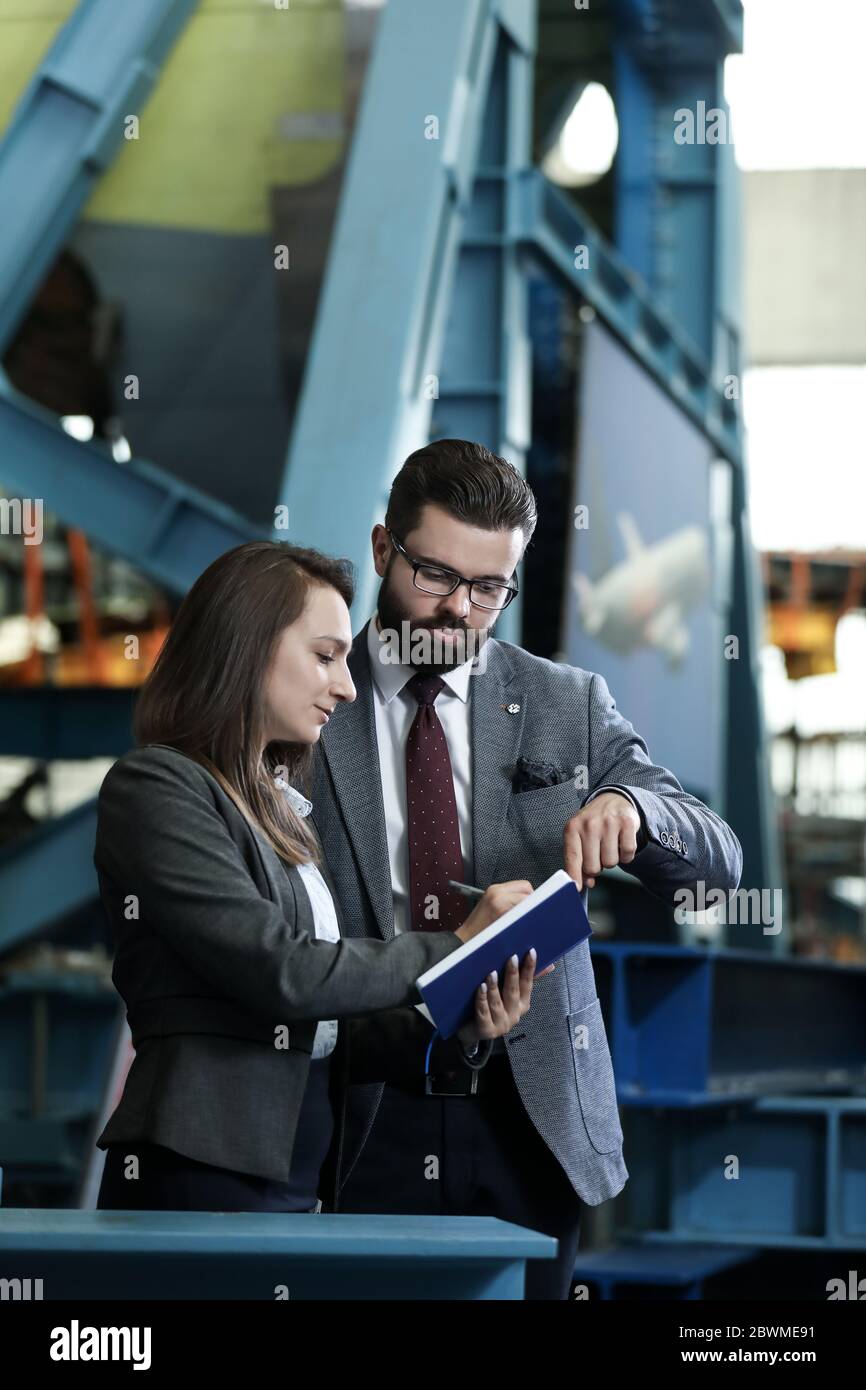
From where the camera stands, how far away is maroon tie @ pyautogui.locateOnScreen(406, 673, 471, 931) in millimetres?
3311

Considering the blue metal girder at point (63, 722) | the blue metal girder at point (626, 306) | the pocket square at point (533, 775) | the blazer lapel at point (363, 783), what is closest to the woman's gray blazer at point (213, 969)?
the blazer lapel at point (363, 783)

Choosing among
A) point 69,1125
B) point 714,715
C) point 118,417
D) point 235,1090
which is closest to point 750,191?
point 714,715

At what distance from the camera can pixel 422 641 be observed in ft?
11.0

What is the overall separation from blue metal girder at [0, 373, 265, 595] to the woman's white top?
492 centimetres

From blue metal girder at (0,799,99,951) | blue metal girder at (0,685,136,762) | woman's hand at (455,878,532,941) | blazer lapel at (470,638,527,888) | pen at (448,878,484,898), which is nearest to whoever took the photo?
woman's hand at (455,878,532,941)

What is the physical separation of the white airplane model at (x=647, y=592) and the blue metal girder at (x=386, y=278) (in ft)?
13.8

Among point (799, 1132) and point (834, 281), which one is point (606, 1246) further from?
point (834, 281)

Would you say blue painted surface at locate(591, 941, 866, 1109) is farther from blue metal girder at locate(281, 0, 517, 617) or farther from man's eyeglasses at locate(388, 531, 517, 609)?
man's eyeglasses at locate(388, 531, 517, 609)

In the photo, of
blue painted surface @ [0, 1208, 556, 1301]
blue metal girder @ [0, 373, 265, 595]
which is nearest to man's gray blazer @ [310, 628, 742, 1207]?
blue painted surface @ [0, 1208, 556, 1301]

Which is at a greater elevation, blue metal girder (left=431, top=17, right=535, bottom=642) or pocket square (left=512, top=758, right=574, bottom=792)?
blue metal girder (left=431, top=17, right=535, bottom=642)

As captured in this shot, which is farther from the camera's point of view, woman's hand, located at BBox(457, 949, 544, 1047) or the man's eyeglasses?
the man's eyeglasses

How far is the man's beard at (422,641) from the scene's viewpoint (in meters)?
3.31

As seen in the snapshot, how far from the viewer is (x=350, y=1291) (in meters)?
2.61

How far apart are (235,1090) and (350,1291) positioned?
15.0 inches
